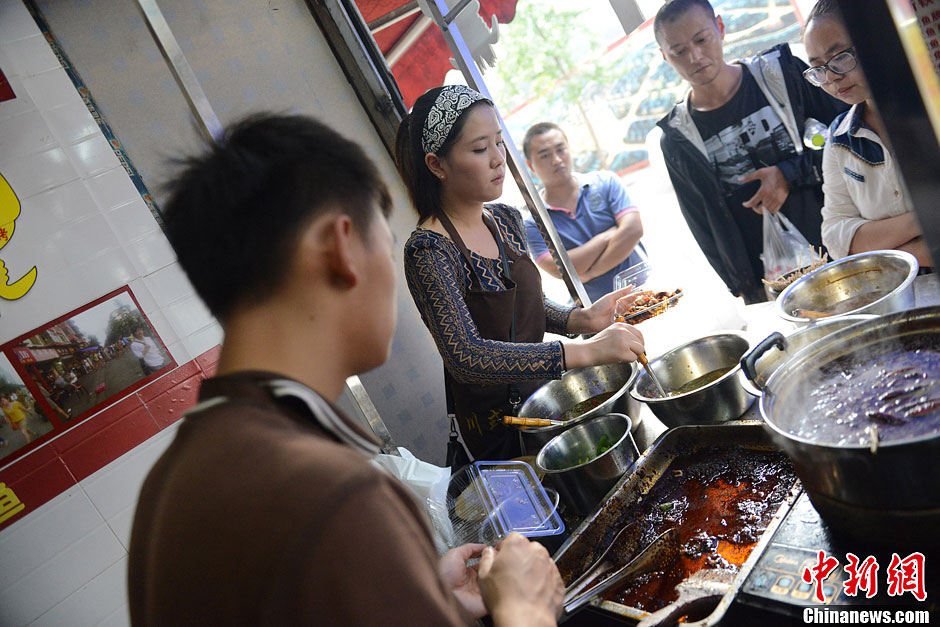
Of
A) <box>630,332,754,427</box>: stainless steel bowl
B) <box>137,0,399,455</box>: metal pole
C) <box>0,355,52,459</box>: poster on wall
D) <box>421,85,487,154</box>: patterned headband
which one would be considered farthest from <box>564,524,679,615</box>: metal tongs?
<box>0,355,52,459</box>: poster on wall

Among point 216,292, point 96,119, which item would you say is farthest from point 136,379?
point 216,292

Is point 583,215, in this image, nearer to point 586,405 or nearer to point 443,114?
point 443,114

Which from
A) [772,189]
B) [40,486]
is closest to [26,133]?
[40,486]

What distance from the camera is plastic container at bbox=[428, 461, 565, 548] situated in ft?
5.61

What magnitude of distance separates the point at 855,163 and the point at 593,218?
1.88m

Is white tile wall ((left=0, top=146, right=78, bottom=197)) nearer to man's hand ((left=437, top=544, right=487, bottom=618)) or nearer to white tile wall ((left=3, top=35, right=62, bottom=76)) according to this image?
white tile wall ((left=3, top=35, right=62, bottom=76))

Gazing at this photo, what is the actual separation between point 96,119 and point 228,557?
335cm

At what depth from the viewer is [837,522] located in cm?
116

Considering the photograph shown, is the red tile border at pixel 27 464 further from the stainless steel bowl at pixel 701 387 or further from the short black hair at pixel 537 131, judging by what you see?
the short black hair at pixel 537 131

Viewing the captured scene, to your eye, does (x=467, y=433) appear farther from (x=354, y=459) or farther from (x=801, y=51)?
(x=801, y=51)

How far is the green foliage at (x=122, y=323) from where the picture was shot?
11.0 feet

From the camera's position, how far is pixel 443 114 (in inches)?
94.6

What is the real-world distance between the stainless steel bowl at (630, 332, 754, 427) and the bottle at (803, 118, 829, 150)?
1.68m

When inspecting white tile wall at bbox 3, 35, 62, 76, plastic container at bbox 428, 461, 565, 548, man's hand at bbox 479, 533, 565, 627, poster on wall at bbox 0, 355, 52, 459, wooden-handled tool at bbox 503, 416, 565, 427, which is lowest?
plastic container at bbox 428, 461, 565, 548
